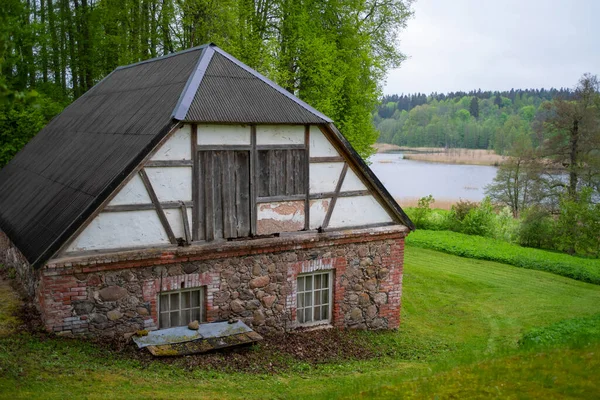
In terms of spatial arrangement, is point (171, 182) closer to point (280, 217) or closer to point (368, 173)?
point (280, 217)

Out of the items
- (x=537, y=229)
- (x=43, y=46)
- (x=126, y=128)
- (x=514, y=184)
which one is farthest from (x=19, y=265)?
(x=514, y=184)

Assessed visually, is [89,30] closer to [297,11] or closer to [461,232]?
[297,11]

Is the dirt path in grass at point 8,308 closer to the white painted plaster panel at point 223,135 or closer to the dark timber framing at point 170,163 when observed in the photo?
the dark timber framing at point 170,163

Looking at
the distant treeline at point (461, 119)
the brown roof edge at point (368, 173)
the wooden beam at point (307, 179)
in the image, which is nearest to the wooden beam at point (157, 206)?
the wooden beam at point (307, 179)

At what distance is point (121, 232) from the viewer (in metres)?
10.0

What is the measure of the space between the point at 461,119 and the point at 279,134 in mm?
87029

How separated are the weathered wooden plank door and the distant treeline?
60888 millimetres

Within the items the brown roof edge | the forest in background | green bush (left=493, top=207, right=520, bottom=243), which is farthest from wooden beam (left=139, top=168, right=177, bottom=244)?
green bush (left=493, top=207, right=520, bottom=243)

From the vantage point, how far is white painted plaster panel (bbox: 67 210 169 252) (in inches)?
384

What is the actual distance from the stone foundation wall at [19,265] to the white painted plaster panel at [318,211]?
5349 millimetres

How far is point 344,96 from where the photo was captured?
27.8 m

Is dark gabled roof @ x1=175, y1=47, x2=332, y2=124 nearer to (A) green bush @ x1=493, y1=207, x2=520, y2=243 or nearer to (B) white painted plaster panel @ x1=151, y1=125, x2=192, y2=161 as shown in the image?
(B) white painted plaster panel @ x1=151, y1=125, x2=192, y2=161

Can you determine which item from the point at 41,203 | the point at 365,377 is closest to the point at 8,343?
the point at 41,203

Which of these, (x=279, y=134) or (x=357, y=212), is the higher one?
(x=279, y=134)
